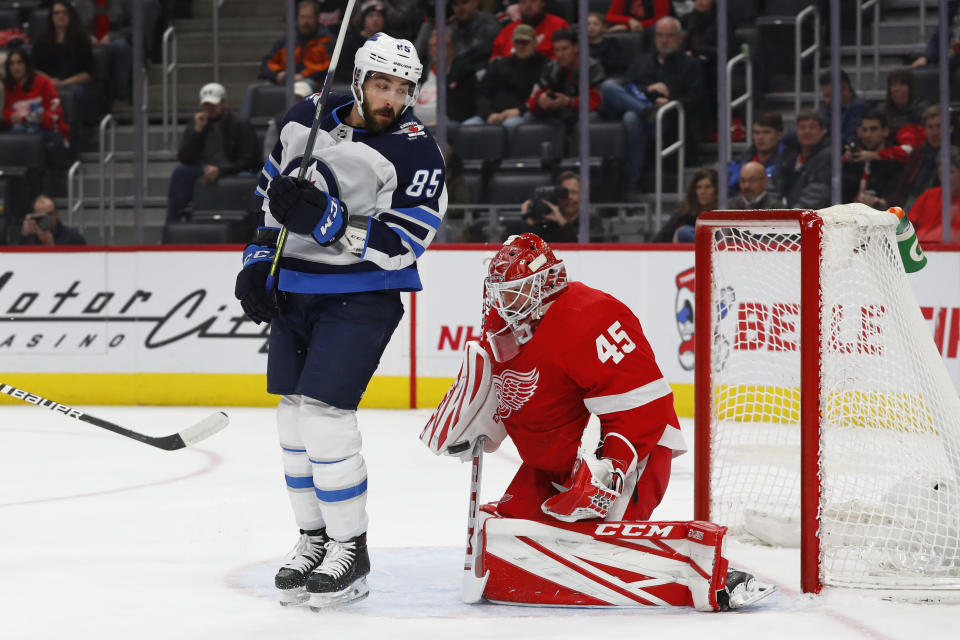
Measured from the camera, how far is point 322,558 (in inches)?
108

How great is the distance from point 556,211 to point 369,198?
371cm

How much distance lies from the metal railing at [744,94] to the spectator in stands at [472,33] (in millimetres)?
1279

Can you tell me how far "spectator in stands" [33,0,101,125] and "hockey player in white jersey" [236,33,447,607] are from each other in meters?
4.78

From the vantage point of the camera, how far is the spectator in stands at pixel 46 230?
6.64 metres

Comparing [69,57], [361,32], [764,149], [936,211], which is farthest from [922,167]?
[69,57]

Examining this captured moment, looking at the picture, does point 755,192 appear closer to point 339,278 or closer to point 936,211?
point 936,211

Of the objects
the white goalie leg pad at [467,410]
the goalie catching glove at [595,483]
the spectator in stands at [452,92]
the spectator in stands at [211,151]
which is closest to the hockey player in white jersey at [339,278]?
the white goalie leg pad at [467,410]

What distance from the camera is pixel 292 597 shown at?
2639mm

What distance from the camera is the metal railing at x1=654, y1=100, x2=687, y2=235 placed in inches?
250

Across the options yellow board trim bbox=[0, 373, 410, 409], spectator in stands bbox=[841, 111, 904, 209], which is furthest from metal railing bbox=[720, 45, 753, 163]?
yellow board trim bbox=[0, 373, 410, 409]

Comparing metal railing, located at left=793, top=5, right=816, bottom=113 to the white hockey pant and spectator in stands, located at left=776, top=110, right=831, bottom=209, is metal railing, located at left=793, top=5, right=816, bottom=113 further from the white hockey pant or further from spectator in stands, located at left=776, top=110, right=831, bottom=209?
the white hockey pant

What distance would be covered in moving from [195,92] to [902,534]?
529cm

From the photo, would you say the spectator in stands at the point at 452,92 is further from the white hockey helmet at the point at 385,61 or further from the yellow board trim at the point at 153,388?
the white hockey helmet at the point at 385,61

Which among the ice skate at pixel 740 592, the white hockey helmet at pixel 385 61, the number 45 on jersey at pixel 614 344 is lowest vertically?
the ice skate at pixel 740 592
